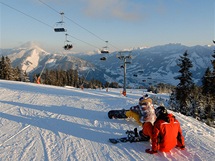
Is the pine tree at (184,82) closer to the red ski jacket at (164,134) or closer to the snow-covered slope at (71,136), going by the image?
the snow-covered slope at (71,136)

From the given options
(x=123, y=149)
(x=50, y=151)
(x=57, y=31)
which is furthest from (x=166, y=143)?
(x=57, y=31)

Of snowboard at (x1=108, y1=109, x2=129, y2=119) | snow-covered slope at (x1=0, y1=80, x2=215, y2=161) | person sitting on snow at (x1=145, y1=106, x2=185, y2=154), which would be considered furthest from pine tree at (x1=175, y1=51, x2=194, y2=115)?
person sitting on snow at (x1=145, y1=106, x2=185, y2=154)

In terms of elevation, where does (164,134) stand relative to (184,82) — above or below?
below

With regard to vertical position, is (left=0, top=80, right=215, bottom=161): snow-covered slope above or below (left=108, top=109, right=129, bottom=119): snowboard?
below

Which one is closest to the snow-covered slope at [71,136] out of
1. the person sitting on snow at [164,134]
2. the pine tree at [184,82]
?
the person sitting on snow at [164,134]

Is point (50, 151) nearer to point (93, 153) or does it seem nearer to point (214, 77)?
point (93, 153)

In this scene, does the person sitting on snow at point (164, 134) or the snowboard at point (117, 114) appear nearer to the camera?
the person sitting on snow at point (164, 134)

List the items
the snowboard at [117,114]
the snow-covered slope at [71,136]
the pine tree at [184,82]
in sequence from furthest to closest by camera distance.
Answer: the pine tree at [184,82] < the snowboard at [117,114] < the snow-covered slope at [71,136]

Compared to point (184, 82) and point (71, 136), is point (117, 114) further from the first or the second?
point (184, 82)

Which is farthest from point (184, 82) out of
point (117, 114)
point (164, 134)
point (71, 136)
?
point (164, 134)

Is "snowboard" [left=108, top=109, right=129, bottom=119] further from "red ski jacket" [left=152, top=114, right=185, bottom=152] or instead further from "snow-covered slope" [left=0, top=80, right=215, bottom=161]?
"red ski jacket" [left=152, top=114, right=185, bottom=152]

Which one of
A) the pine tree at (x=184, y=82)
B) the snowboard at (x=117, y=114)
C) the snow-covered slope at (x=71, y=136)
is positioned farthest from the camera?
the pine tree at (x=184, y=82)

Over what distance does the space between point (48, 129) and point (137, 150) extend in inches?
136

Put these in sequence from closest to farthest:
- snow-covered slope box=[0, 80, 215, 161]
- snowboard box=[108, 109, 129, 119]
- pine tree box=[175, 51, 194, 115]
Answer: snow-covered slope box=[0, 80, 215, 161], snowboard box=[108, 109, 129, 119], pine tree box=[175, 51, 194, 115]
